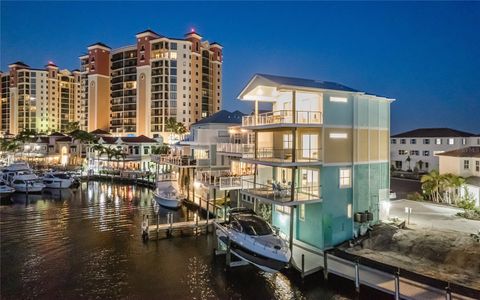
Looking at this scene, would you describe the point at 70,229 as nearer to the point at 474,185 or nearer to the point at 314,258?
the point at 314,258

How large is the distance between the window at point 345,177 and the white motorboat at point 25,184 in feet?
157

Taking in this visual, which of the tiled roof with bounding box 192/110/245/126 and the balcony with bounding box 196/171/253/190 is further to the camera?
the tiled roof with bounding box 192/110/245/126

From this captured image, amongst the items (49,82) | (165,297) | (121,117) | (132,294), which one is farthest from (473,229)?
(49,82)

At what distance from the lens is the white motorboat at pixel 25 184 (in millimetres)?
50156

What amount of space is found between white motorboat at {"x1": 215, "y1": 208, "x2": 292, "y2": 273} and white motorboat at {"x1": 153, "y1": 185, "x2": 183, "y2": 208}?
54.9ft

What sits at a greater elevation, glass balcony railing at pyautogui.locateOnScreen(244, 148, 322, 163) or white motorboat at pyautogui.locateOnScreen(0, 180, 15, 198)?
glass balcony railing at pyautogui.locateOnScreen(244, 148, 322, 163)

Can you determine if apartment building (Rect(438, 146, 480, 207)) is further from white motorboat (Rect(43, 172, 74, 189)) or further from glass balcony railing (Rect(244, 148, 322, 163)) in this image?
white motorboat (Rect(43, 172, 74, 189))

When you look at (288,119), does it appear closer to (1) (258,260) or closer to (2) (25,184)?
(1) (258,260)

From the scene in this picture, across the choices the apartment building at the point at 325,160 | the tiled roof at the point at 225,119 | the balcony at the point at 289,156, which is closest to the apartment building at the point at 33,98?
the tiled roof at the point at 225,119

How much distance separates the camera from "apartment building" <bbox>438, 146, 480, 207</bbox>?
28.5m

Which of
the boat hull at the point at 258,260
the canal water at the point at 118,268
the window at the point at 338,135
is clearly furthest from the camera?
the window at the point at 338,135

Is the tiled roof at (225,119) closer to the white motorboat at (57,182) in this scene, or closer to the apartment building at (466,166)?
the apartment building at (466,166)

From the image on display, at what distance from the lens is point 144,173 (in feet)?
213

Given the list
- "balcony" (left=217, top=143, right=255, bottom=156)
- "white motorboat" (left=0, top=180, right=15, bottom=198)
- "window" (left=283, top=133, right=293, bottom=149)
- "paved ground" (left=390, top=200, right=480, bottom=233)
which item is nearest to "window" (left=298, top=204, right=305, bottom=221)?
"window" (left=283, top=133, right=293, bottom=149)
